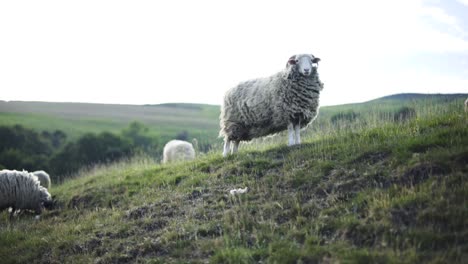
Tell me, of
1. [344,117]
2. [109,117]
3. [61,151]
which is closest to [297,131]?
[344,117]

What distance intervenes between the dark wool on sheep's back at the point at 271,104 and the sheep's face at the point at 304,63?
14 cm

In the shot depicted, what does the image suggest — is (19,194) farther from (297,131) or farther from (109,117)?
(109,117)

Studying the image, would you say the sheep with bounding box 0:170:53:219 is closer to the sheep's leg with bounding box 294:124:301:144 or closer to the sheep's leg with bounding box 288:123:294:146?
the sheep's leg with bounding box 288:123:294:146

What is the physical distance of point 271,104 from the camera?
36.8 feet

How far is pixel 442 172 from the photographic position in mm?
7086

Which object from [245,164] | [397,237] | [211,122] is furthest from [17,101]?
[397,237]

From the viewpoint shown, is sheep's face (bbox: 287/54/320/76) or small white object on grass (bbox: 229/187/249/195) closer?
small white object on grass (bbox: 229/187/249/195)

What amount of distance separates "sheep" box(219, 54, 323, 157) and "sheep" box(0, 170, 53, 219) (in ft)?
20.6

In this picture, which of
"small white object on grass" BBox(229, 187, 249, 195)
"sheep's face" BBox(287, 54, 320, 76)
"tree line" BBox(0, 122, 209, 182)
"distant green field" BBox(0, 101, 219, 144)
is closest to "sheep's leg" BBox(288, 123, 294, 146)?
"sheep's face" BBox(287, 54, 320, 76)

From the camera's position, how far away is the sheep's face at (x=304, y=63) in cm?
1064

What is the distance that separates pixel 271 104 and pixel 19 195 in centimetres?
816

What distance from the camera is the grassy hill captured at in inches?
234

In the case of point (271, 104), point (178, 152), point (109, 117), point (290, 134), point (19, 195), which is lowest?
point (19, 195)

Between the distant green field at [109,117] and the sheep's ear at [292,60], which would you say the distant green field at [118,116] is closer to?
the distant green field at [109,117]
